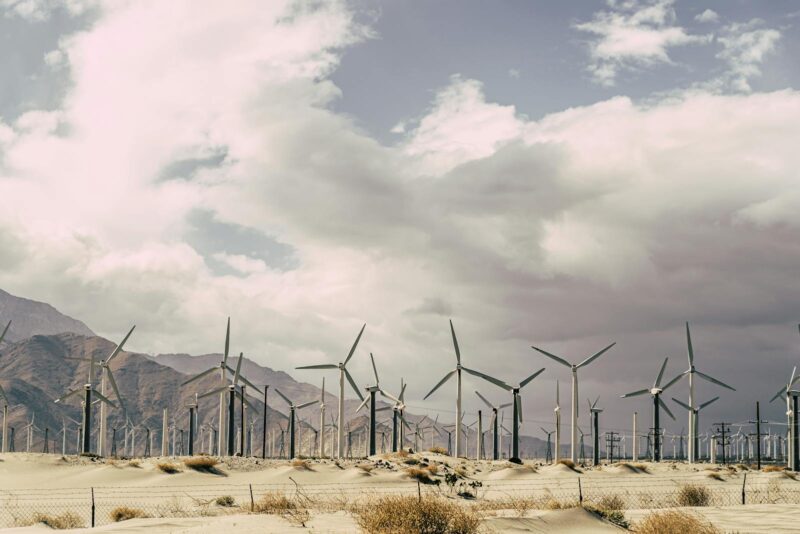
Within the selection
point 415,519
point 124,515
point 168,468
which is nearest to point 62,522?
point 124,515

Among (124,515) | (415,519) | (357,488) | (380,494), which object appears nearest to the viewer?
(415,519)

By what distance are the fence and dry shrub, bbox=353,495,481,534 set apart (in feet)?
40.6

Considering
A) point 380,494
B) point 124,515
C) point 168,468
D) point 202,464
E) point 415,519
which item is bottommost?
point 168,468

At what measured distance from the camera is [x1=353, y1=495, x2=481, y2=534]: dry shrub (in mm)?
30047

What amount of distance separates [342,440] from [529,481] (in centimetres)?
4092

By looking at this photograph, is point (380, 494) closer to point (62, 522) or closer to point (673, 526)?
point (62, 522)

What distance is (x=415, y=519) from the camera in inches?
1186

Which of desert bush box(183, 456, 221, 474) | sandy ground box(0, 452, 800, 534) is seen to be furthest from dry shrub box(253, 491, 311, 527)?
desert bush box(183, 456, 221, 474)

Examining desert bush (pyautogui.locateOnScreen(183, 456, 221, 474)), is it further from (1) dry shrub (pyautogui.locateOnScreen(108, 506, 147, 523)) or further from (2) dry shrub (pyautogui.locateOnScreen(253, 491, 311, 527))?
(2) dry shrub (pyautogui.locateOnScreen(253, 491, 311, 527))

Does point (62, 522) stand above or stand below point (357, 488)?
above

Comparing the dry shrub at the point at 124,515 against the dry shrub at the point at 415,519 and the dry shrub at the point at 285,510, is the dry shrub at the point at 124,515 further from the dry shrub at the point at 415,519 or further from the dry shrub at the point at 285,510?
the dry shrub at the point at 415,519

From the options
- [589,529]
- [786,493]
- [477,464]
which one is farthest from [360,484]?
[589,529]

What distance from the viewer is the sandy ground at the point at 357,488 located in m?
38.6

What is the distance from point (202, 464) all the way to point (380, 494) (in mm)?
30646
